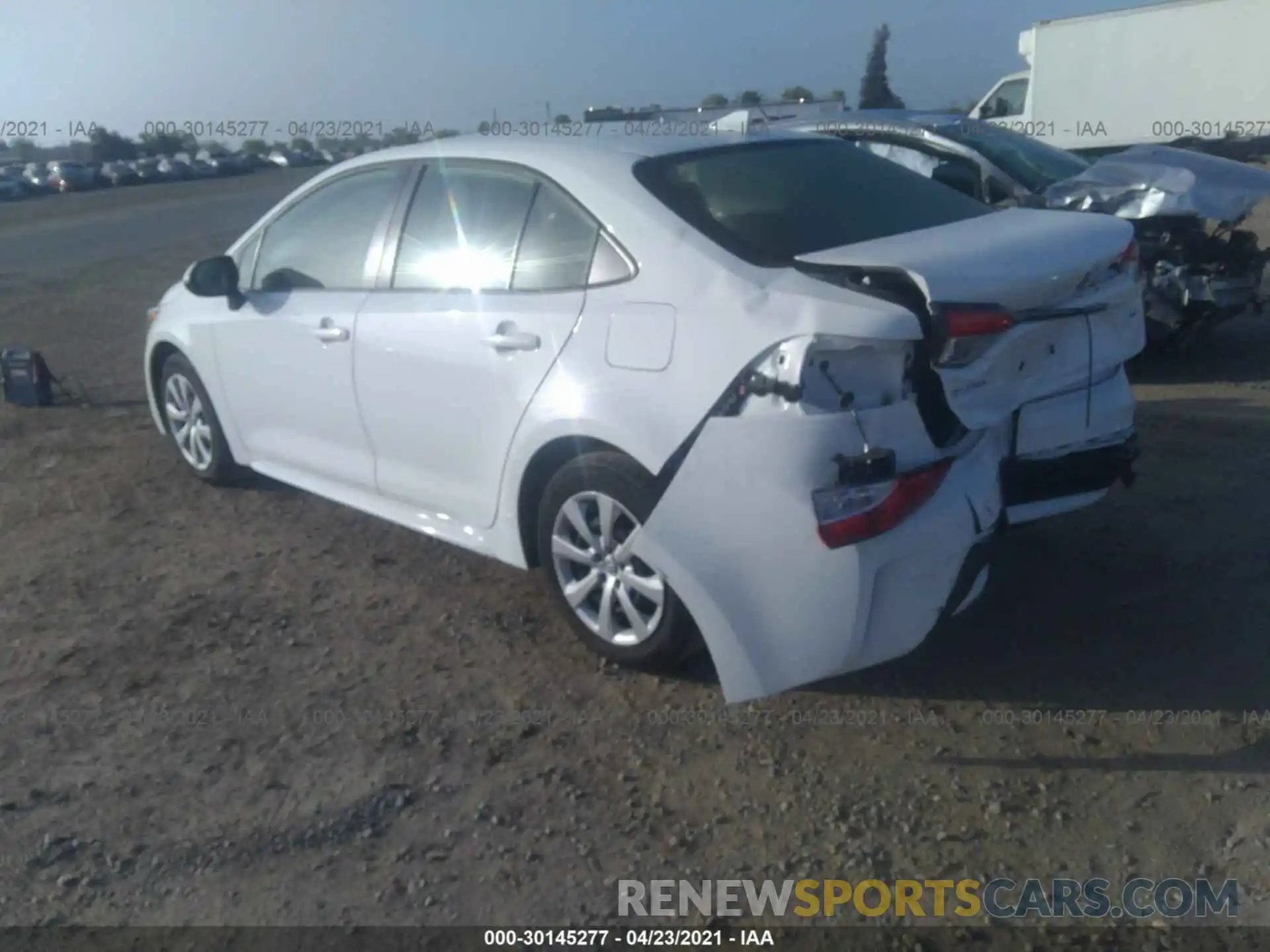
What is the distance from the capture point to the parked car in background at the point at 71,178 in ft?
144

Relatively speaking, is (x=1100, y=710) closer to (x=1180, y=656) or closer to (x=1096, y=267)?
(x=1180, y=656)

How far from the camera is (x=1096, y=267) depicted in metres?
3.84

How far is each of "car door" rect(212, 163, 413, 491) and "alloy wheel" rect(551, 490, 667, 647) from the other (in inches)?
45.5

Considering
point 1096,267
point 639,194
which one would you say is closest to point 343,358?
point 639,194

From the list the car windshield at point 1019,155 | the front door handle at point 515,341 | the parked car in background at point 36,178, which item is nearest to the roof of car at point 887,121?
the car windshield at point 1019,155

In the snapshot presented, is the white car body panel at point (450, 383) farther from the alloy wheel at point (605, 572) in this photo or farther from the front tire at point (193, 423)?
the front tire at point (193, 423)

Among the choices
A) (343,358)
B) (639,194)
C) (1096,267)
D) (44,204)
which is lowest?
(44,204)

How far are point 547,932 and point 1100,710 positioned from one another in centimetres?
185

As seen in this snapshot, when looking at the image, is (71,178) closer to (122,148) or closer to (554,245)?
(122,148)

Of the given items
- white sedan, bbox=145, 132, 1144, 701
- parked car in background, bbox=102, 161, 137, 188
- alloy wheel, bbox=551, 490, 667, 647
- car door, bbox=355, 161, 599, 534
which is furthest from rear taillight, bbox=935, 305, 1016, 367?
parked car in background, bbox=102, 161, 137, 188

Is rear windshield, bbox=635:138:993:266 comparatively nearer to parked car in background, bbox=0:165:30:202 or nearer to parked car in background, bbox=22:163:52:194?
parked car in background, bbox=0:165:30:202

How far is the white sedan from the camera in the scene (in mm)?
3344

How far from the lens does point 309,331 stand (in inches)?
198

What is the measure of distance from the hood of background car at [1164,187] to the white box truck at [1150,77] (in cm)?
1523
